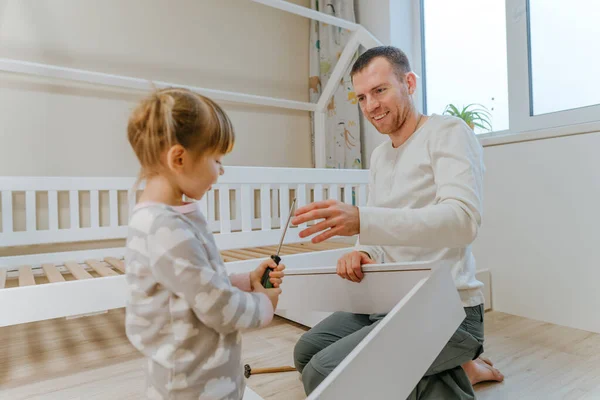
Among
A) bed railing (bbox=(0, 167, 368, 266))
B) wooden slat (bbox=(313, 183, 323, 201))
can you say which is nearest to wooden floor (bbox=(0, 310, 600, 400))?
bed railing (bbox=(0, 167, 368, 266))

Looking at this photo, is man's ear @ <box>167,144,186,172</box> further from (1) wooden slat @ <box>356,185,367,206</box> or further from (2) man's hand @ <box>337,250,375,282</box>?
(1) wooden slat @ <box>356,185,367,206</box>

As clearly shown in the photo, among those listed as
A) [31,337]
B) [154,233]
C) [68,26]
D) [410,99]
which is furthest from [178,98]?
[68,26]

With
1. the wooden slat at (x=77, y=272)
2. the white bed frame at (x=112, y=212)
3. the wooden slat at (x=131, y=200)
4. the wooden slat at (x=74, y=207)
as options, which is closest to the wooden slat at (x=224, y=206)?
the white bed frame at (x=112, y=212)

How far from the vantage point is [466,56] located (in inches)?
80.0

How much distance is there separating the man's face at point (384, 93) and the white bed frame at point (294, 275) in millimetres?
367

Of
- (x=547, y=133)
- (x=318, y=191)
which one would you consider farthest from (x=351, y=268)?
(x=547, y=133)

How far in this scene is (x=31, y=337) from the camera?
4.86ft

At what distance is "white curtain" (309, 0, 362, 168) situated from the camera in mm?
2275

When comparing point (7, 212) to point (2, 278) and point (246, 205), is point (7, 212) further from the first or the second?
point (246, 205)

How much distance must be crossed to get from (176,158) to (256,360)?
944 millimetres

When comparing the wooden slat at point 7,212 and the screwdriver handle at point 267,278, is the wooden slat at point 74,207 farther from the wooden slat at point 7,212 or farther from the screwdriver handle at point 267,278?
the screwdriver handle at point 267,278

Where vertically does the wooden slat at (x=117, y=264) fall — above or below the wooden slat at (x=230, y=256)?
below

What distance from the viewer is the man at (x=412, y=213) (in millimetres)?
729

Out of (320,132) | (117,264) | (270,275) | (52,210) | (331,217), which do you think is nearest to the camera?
(270,275)
